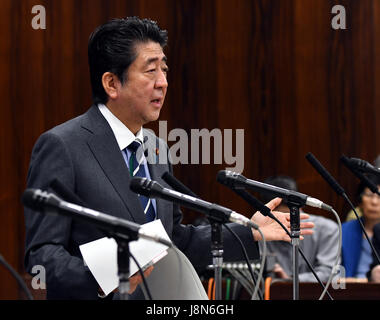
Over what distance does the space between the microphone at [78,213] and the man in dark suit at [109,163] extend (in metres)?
0.50

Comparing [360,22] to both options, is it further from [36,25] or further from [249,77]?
[36,25]

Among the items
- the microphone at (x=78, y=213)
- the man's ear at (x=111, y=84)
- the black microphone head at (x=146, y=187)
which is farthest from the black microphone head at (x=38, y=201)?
the man's ear at (x=111, y=84)

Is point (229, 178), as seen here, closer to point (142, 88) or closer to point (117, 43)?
point (142, 88)

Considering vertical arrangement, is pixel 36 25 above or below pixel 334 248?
above

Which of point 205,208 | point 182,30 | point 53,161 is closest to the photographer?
point 205,208

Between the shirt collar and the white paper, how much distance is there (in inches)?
19.2

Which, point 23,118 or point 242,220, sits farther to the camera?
point 23,118

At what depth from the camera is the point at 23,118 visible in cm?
456

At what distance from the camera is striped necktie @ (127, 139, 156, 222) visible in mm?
2150

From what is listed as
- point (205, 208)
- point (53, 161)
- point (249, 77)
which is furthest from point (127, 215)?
point (249, 77)

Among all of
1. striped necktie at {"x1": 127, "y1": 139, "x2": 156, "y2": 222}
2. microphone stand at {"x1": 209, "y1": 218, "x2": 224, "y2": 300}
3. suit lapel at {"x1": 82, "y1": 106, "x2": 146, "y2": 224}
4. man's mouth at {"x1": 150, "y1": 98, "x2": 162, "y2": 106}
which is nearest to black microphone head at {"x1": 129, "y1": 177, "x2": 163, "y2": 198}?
microphone stand at {"x1": 209, "y1": 218, "x2": 224, "y2": 300}

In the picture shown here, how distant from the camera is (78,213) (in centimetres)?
136

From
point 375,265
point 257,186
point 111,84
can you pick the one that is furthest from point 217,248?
point 375,265
